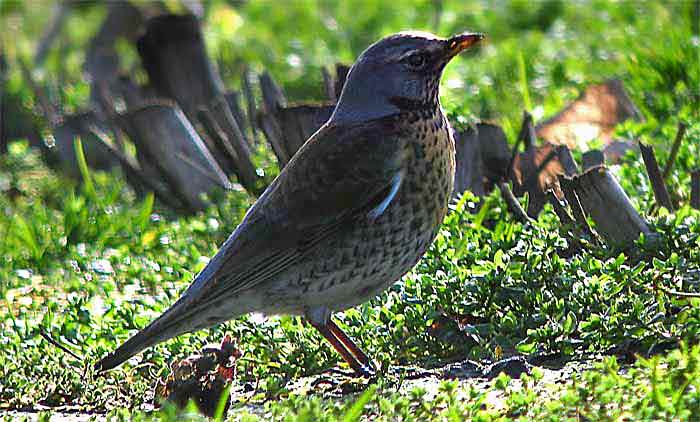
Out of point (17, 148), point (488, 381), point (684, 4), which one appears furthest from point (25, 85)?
point (488, 381)

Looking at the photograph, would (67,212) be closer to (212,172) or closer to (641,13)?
(212,172)

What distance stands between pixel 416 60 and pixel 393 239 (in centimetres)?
75

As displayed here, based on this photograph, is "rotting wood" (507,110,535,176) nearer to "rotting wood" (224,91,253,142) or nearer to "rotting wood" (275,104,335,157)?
"rotting wood" (275,104,335,157)

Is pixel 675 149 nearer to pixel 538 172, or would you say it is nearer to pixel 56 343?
pixel 538 172

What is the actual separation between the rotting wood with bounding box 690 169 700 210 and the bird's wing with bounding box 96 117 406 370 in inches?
57.8

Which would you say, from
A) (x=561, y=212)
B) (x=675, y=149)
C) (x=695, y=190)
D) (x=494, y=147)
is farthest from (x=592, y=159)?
(x=561, y=212)

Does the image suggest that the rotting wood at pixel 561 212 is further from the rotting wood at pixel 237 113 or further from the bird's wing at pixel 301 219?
the rotting wood at pixel 237 113

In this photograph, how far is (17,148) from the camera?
7.70 metres

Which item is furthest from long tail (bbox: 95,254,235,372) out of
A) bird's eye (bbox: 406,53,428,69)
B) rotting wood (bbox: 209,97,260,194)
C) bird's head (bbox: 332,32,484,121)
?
rotting wood (bbox: 209,97,260,194)

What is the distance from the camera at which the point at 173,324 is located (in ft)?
14.5

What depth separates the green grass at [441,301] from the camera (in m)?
3.88

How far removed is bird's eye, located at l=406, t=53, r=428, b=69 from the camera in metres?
4.63

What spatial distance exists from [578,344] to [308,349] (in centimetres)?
104

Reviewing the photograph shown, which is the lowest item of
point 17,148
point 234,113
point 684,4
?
point 17,148
